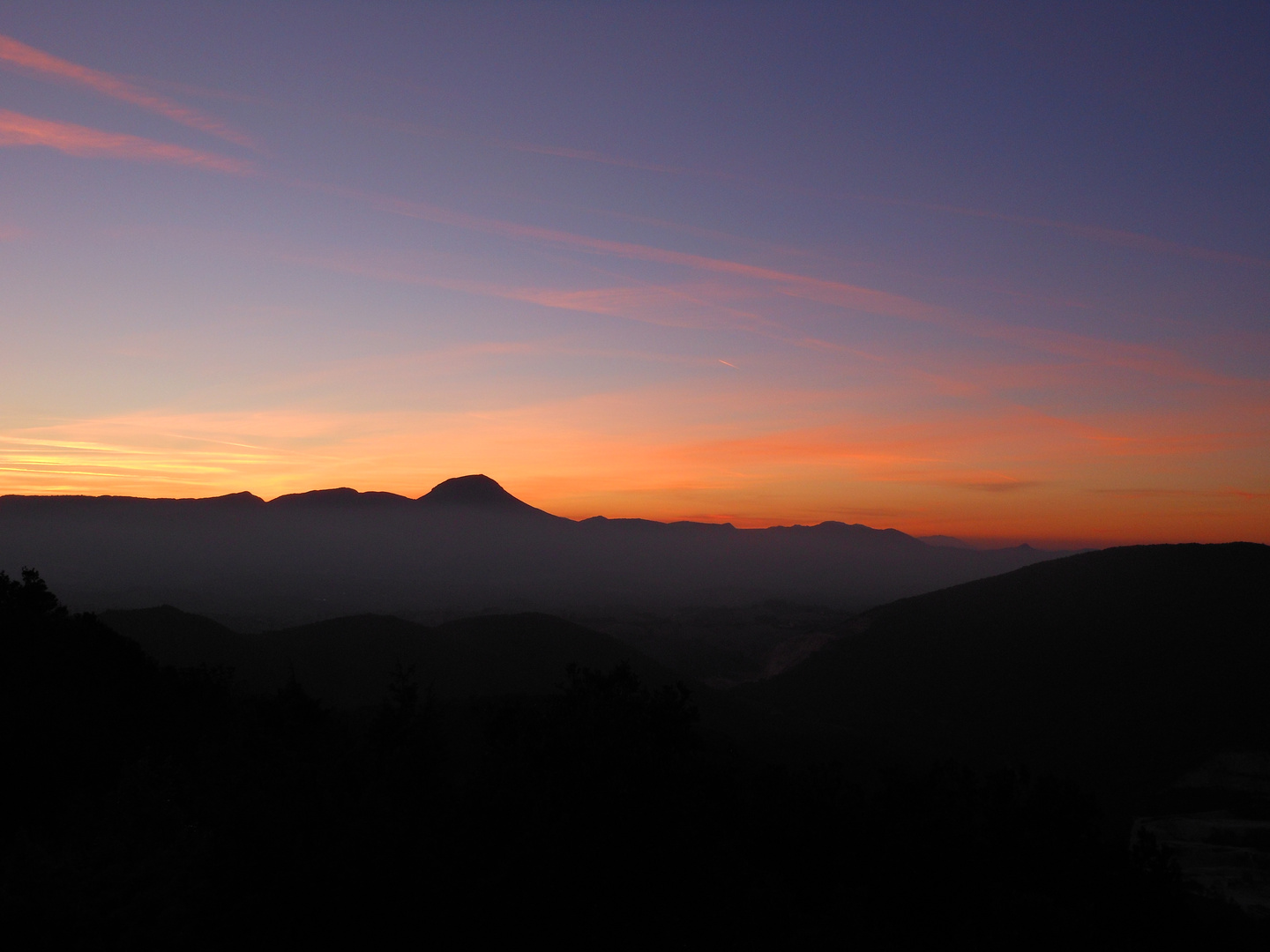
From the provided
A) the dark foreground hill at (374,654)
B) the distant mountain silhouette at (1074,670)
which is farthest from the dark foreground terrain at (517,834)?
the dark foreground hill at (374,654)

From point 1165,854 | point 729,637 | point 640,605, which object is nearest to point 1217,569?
point 729,637

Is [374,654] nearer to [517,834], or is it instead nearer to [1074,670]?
[517,834]

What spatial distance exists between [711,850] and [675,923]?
1.47 metres

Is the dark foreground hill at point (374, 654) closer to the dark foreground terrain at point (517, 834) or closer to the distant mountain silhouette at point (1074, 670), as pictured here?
the dark foreground terrain at point (517, 834)

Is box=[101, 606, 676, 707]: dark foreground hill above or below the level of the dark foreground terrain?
below

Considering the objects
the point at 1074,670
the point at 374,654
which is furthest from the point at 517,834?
the point at 1074,670

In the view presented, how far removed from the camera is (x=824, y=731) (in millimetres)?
50188

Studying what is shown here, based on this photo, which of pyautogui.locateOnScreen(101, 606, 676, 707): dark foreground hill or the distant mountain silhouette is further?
pyautogui.locateOnScreen(101, 606, 676, 707): dark foreground hill

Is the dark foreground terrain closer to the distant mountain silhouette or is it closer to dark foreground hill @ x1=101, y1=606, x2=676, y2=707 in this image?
the distant mountain silhouette

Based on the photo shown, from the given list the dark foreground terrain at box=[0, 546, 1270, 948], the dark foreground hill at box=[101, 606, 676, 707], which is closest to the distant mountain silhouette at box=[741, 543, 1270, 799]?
the dark foreground terrain at box=[0, 546, 1270, 948]

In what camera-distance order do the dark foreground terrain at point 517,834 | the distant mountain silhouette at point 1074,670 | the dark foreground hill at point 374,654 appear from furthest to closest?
the dark foreground hill at point 374,654
the distant mountain silhouette at point 1074,670
the dark foreground terrain at point 517,834

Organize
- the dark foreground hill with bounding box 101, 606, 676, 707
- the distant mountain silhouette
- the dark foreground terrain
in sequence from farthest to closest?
the dark foreground hill with bounding box 101, 606, 676, 707, the distant mountain silhouette, the dark foreground terrain

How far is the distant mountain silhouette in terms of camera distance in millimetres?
50094

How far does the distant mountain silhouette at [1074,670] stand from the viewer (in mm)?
50094
